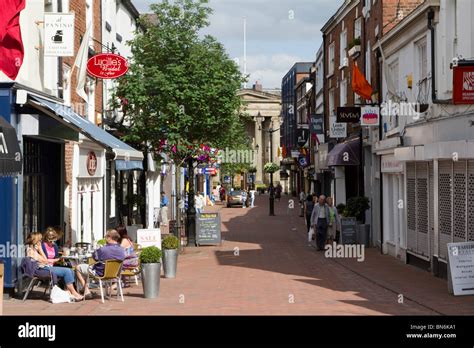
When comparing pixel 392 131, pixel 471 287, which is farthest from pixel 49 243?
pixel 392 131

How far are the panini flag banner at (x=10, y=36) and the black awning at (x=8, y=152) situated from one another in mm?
3060

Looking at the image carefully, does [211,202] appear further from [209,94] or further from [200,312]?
[200,312]

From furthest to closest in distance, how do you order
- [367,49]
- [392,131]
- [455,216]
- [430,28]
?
[367,49] → [392,131] → [430,28] → [455,216]

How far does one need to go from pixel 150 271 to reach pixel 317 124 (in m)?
27.9

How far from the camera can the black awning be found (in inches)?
412

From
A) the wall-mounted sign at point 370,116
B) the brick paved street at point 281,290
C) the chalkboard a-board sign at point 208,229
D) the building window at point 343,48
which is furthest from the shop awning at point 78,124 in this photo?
the building window at point 343,48

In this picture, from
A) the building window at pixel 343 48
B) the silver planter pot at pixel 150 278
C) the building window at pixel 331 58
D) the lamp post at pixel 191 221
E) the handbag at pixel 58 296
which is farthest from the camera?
the building window at pixel 331 58

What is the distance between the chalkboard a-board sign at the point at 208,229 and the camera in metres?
28.0

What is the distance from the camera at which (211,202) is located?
227ft

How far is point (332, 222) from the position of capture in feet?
83.0

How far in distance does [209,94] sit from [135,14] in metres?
10.3
